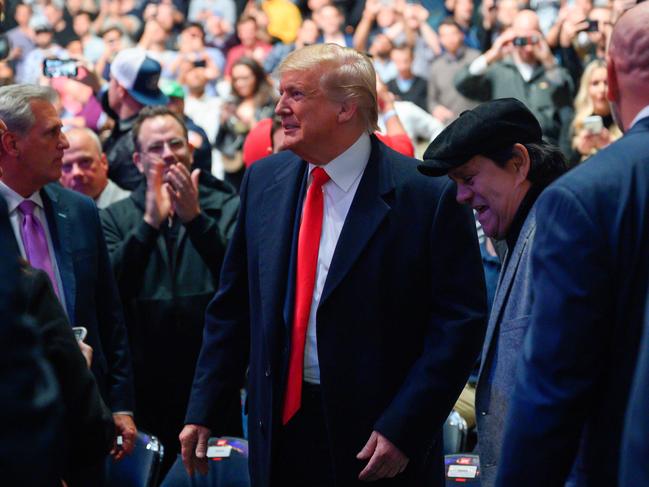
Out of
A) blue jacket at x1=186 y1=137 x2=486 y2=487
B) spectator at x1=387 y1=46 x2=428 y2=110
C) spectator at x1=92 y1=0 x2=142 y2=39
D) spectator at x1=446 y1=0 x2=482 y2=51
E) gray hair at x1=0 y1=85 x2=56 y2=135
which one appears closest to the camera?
blue jacket at x1=186 y1=137 x2=486 y2=487

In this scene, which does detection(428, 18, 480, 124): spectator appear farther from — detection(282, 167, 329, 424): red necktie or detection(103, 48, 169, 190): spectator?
detection(282, 167, 329, 424): red necktie

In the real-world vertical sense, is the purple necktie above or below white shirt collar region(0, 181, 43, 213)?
below

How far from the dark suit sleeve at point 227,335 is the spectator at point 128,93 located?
265 cm

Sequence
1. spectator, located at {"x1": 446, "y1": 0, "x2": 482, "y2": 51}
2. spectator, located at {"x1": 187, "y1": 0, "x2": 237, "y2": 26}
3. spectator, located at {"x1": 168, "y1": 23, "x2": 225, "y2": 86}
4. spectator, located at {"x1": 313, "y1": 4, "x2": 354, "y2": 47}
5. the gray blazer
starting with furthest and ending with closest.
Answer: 1. spectator, located at {"x1": 187, "y1": 0, "x2": 237, "y2": 26}
2. spectator, located at {"x1": 313, "y1": 4, "x2": 354, "y2": 47}
3. spectator, located at {"x1": 446, "y1": 0, "x2": 482, "y2": 51}
4. spectator, located at {"x1": 168, "y1": 23, "x2": 225, "y2": 86}
5. the gray blazer

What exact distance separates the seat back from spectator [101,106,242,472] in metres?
0.85

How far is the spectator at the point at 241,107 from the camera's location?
8793 millimetres

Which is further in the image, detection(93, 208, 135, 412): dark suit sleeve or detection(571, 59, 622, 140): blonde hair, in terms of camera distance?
detection(571, 59, 622, 140): blonde hair

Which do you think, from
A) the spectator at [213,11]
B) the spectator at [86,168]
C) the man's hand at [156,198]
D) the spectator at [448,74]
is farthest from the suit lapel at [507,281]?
the spectator at [213,11]

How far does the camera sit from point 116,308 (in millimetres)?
4098

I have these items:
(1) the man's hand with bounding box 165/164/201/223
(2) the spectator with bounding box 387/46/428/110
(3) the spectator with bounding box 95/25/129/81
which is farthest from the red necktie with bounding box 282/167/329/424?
(3) the spectator with bounding box 95/25/129/81

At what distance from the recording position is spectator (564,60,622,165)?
7.81 metres

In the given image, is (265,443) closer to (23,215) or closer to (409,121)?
(23,215)

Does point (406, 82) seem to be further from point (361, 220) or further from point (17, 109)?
point (361, 220)

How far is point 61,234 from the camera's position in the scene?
388 centimetres
